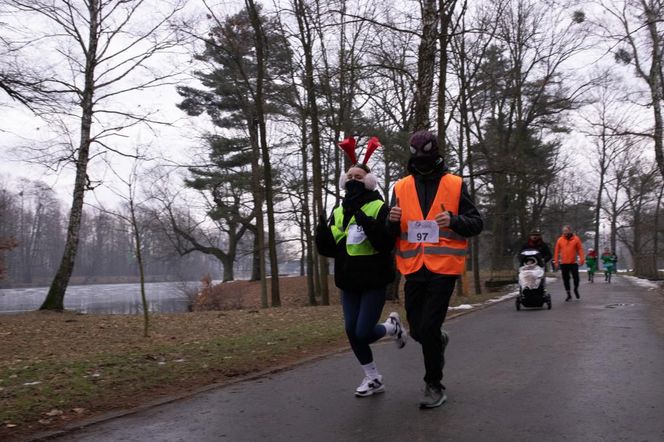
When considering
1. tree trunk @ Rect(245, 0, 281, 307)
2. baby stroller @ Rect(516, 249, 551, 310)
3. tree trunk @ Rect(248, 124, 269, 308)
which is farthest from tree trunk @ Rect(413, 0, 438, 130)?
tree trunk @ Rect(248, 124, 269, 308)

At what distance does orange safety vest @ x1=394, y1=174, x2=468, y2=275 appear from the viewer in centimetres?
491

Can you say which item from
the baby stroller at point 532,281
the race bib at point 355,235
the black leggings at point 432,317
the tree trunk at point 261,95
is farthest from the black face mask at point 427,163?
the tree trunk at point 261,95

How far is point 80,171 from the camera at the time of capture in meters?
18.9

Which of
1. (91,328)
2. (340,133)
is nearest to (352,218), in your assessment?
(91,328)

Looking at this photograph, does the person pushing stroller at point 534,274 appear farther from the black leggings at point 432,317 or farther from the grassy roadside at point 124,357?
the black leggings at point 432,317

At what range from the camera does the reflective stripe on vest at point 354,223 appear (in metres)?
5.29

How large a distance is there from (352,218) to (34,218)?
256 feet

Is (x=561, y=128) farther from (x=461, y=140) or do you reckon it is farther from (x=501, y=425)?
(x=501, y=425)

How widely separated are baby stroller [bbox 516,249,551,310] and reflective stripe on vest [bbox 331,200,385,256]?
31.8 ft

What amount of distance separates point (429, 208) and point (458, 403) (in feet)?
5.29

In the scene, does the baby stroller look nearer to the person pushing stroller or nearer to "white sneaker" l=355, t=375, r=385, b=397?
the person pushing stroller

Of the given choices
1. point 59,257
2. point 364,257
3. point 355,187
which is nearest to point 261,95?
point 355,187

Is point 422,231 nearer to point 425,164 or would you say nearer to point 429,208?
point 429,208

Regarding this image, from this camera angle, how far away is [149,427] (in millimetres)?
4785
